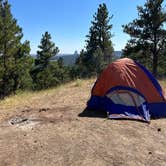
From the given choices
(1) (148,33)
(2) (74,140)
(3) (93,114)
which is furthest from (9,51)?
(2) (74,140)

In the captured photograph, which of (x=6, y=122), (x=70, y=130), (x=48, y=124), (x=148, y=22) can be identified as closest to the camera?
(x=70, y=130)

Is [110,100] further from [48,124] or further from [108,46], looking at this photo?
[108,46]

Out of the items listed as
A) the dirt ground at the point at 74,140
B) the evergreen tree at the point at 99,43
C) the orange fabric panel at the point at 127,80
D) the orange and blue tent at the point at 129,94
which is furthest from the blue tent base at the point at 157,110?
the evergreen tree at the point at 99,43

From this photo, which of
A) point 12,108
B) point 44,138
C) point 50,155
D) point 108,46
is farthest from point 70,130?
point 108,46

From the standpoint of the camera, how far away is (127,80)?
7637mm

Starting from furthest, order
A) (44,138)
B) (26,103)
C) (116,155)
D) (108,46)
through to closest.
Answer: (108,46)
(26,103)
(44,138)
(116,155)

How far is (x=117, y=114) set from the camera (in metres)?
7.23

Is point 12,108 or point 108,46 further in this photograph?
point 108,46

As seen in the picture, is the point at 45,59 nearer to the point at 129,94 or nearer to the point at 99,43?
the point at 99,43

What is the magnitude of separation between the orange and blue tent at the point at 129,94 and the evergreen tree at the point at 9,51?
1556 cm

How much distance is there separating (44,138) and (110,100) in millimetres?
2424

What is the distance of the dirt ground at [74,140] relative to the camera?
4773mm

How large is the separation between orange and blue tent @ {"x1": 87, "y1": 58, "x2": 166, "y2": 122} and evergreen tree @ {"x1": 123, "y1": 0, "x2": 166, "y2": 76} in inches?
623

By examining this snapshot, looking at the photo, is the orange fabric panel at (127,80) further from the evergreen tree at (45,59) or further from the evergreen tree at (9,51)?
the evergreen tree at (45,59)
